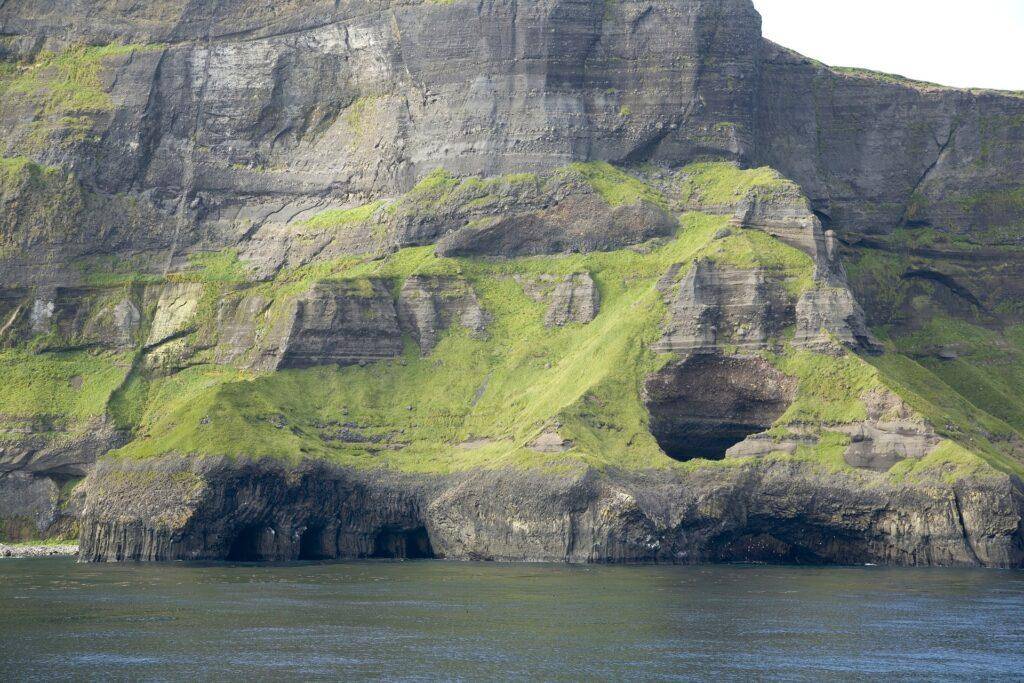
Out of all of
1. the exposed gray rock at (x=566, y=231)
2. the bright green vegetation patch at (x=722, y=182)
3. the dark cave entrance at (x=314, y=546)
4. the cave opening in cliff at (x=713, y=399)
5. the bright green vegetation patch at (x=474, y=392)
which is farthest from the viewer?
the exposed gray rock at (x=566, y=231)

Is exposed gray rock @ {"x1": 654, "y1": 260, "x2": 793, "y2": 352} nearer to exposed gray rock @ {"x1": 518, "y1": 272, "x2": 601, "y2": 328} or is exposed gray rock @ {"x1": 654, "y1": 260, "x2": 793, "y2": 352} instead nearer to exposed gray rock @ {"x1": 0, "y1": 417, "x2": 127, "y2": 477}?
exposed gray rock @ {"x1": 518, "y1": 272, "x2": 601, "y2": 328}

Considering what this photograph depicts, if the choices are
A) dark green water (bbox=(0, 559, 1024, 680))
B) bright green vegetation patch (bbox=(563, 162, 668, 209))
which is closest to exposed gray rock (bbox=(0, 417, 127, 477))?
dark green water (bbox=(0, 559, 1024, 680))

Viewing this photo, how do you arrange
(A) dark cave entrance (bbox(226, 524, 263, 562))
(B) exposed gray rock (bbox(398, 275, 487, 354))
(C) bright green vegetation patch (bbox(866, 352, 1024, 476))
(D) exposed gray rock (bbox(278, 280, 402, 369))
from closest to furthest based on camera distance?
(C) bright green vegetation patch (bbox(866, 352, 1024, 476)), (A) dark cave entrance (bbox(226, 524, 263, 562)), (D) exposed gray rock (bbox(278, 280, 402, 369)), (B) exposed gray rock (bbox(398, 275, 487, 354))

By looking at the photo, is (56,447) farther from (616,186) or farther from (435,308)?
(616,186)

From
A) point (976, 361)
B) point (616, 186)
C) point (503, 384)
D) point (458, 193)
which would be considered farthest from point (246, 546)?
point (976, 361)

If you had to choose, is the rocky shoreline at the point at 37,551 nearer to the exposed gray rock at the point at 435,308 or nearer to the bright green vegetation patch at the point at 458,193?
the exposed gray rock at the point at 435,308

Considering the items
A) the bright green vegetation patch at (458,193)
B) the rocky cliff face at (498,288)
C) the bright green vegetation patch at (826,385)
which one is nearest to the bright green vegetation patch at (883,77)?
the rocky cliff face at (498,288)

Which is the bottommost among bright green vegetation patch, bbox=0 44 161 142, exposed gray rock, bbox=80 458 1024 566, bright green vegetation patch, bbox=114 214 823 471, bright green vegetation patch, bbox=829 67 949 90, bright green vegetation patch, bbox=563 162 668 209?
exposed gray rock, bbox=80 458 1024 566

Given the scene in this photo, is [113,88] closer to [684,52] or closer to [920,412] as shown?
[684,52]
